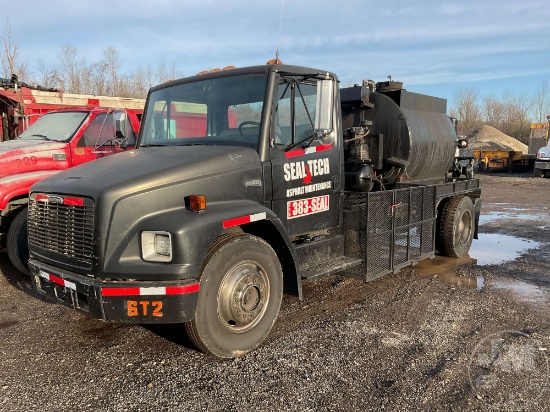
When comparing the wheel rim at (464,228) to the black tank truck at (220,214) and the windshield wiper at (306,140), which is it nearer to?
the black tank truck at (220,214)

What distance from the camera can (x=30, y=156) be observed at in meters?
6.18

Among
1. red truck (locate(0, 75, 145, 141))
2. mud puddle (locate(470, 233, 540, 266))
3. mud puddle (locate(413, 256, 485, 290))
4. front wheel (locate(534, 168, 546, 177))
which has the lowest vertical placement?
mud puddle (locate(470, 233, 540, 266))

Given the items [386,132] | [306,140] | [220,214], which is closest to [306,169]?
[306,140]

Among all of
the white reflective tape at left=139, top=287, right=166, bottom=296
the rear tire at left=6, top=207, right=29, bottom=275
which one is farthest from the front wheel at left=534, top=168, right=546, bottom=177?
the white reflective tape at left=139, top=287, right=166, bottom=296

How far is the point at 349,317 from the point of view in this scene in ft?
15.3

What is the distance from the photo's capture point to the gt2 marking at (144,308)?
324 centimetres

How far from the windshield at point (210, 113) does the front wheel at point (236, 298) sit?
1018 mm

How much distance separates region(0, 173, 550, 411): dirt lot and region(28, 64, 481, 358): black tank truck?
0.40 meters

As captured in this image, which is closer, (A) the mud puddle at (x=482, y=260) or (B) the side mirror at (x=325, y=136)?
(B) the side mirror at (x=325, y=136)

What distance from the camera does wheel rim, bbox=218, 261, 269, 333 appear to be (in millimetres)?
3613

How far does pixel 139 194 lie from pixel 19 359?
72.7 inches

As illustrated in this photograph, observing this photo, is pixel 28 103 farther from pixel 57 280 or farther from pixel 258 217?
pixel 258 217

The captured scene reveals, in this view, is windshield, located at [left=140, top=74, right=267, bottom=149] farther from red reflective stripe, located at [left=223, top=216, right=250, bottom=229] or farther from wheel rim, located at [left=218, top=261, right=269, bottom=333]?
wheel rim, located at [left=218, top=261, right=269, bottom=333]

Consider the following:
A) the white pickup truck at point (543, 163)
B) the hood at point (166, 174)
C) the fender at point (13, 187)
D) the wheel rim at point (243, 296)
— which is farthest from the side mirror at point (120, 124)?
the white pickup truck at point (543, 163)
